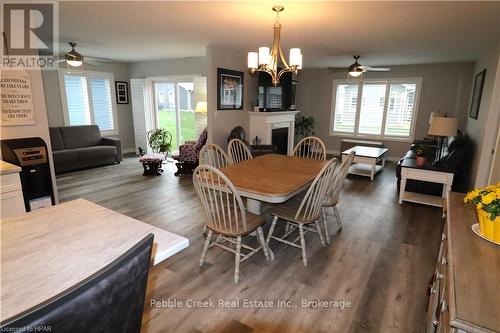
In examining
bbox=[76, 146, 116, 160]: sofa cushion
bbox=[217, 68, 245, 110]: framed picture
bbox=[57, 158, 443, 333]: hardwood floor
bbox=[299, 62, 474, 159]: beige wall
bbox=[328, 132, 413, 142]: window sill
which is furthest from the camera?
bbox=[328, 132, 413, 142]: window sill

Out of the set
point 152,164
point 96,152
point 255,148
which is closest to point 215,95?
point 255,148

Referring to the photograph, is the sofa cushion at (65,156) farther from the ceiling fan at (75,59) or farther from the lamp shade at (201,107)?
the lamp shade at (201,107)

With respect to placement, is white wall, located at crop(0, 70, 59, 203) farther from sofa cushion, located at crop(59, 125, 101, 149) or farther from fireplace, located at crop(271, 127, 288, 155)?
fireplace, located at crop(271, 127, 288, 155)

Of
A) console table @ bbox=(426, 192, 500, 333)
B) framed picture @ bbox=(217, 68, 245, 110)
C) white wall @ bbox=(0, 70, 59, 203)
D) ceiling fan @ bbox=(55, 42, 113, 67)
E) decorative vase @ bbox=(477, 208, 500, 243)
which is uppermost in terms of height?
ceiling fan @ bbox=(55, 42, 113, 67)

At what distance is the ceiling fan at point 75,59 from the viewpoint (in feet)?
14.4

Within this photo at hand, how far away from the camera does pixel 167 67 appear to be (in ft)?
22.2

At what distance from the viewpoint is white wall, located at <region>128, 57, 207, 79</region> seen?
6238 mm

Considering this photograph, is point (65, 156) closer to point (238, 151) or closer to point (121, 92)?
point (121, 92)

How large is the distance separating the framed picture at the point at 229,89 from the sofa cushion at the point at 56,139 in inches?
138

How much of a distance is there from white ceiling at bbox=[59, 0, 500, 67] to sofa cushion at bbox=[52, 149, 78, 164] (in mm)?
2058

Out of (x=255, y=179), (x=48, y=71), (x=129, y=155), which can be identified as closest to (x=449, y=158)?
(x=255, y=179)

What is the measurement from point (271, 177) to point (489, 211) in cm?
162

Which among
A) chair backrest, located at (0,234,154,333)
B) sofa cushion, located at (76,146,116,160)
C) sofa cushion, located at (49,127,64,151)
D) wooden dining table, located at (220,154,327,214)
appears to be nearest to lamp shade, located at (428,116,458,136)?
wooden dining table, located at (220,154,327,214)

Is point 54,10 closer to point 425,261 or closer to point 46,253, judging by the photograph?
point 46,253
